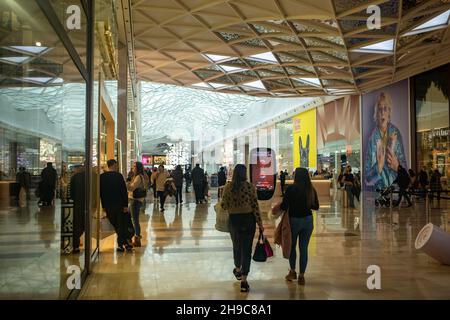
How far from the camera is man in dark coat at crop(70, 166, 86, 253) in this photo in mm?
5862

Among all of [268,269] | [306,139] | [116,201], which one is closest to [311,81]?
[306,139]

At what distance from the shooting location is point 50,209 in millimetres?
4078

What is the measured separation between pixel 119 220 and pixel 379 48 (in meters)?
21.6

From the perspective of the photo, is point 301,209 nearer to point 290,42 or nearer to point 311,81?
point 290,42

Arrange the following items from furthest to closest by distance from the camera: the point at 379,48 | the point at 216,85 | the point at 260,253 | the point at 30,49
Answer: the point at 216,85, the point at 379,48, the point at 260,253, the point at 30,49

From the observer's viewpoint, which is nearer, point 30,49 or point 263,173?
point 30,49

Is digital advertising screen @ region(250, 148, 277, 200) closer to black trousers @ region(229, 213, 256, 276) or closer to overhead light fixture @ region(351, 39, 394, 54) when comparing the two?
overhead light fixture @ region(351, 39, 394, 54)

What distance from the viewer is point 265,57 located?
3036cm

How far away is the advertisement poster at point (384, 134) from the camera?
2997 centimetres

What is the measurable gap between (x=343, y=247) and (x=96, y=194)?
16.7 ft

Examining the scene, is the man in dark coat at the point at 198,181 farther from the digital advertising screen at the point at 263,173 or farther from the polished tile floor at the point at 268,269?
the polished tile floor at the point at 268,269

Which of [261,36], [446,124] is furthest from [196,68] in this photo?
[446,124]

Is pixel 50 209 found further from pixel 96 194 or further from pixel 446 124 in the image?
pixel 446 124

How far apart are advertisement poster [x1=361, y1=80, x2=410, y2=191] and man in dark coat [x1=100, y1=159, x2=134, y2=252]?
80.2ft
